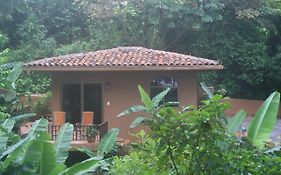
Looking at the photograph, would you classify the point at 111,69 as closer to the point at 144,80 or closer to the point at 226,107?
the point at 144,80

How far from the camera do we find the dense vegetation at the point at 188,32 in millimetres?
22312

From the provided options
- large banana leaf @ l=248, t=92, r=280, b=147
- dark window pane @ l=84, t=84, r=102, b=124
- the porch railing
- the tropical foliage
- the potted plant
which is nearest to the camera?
the tropical foliage

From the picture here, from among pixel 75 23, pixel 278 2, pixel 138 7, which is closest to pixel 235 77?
pixel 278 2

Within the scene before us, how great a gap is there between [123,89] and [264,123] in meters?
10.8

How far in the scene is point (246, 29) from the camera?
947 inches

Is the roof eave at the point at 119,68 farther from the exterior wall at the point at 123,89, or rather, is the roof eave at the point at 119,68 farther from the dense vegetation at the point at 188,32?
the dense vegetation at the point at 188,32

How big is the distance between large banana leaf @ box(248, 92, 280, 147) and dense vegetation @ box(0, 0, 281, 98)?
17356 mm

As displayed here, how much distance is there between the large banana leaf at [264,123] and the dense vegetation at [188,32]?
56.9 feet

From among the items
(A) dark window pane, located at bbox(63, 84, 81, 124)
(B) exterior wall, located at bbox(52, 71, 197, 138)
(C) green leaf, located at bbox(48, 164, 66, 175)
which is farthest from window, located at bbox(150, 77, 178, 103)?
(C) green leaf, located at bbox(48, 164, 66, 175)

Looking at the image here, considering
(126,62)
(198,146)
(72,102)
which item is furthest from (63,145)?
(72,102)

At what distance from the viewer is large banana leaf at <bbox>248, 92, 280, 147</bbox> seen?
4.57 m

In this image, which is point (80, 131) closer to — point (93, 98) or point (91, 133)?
point (91, 133)

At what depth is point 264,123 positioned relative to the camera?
4633 millimetres

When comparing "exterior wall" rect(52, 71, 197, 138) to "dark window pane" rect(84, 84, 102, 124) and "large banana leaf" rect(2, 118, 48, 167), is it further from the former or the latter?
"large banana leaf" rect(2, 118, 48, 167)
